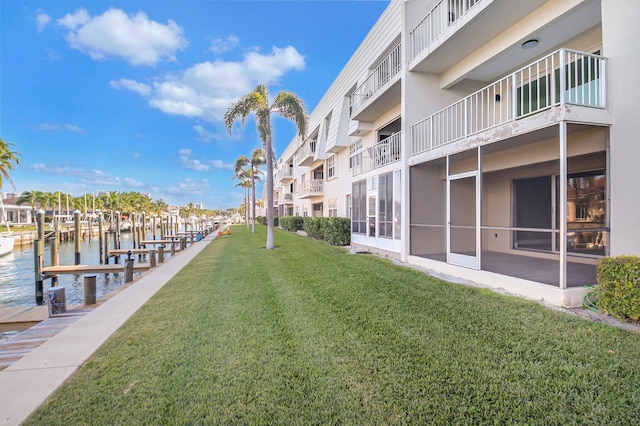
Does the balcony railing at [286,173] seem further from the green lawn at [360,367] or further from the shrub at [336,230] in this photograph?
the green lawn at [360,367]

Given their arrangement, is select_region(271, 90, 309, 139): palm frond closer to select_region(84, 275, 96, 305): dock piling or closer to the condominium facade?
the condominium facade

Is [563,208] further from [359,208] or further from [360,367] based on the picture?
[359,208]

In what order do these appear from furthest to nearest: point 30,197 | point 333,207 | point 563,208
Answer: point 30,197 < point 333,207 < point 563,208

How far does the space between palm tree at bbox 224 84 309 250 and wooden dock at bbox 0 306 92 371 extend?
8959 millimetres

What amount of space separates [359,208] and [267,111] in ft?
22.5

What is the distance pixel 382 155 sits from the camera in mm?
12617

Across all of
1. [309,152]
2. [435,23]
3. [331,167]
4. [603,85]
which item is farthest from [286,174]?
[603,85]

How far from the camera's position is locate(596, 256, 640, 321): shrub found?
4293 millimetres

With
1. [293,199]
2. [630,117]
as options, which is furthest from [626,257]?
[293,199]

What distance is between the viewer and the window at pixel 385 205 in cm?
1124

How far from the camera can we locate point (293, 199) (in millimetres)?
37406

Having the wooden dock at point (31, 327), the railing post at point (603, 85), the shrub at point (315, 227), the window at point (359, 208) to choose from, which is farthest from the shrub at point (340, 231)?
the railing post at point (603, 85)

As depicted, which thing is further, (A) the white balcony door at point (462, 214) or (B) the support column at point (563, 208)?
(A) the white balcony door at point (462, 214)

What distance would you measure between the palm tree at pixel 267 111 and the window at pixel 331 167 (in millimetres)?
6142
